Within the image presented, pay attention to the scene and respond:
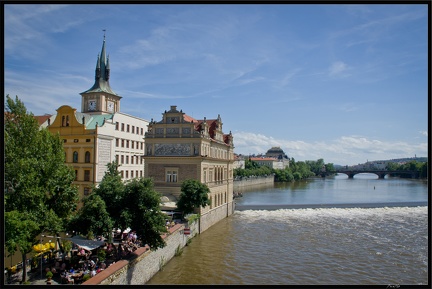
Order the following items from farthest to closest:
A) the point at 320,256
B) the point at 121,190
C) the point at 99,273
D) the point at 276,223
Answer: the point at 276,223
the point at 320,256
the point at 121,190
the point at 99,273

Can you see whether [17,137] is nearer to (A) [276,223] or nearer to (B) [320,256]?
(B) [320,256]

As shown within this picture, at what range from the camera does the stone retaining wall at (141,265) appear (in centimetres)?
1732

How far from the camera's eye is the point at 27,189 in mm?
17656

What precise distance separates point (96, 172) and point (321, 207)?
33.4 meters

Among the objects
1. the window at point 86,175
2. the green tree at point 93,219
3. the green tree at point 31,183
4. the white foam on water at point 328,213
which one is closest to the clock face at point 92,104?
the window at point 86,175

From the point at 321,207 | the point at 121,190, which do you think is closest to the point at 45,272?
the point at 121,190

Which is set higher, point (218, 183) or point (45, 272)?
point (218, 183)

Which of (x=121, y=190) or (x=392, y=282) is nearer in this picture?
(x=121, y=190)

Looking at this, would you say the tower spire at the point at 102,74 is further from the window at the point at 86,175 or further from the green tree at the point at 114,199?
the green tree at the point at 114,199

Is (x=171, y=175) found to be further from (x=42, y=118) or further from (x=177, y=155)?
(x=42, y=118)

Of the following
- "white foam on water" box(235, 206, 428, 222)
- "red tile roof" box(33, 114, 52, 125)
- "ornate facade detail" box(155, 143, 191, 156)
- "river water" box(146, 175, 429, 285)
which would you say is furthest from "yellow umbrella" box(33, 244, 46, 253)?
"red tile roof" box(33, 114, 52, 125)

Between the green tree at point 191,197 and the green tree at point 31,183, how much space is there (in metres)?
13.7

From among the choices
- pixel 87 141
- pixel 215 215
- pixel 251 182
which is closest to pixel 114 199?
pixel 87 141

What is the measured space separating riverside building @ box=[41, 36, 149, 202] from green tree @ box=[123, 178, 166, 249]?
548 inches
